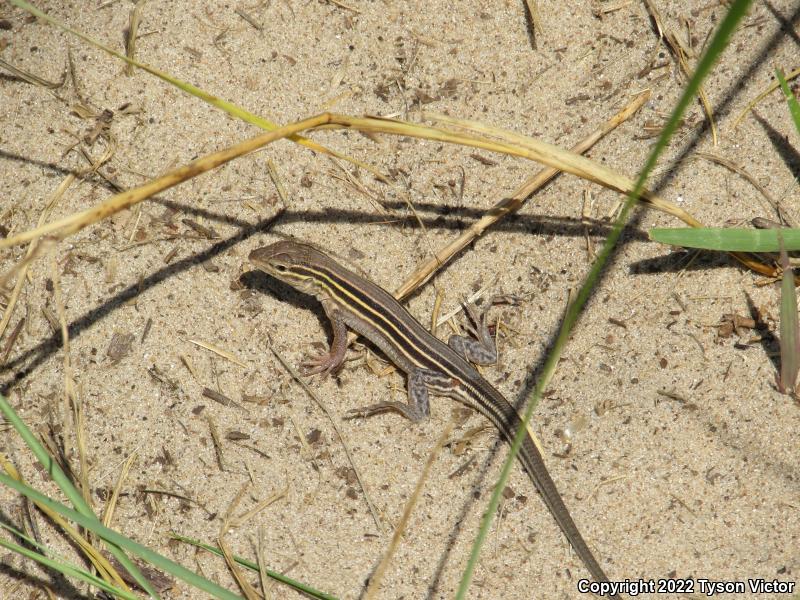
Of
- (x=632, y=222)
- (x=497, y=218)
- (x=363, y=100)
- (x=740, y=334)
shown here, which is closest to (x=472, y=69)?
(x=363, y=100)

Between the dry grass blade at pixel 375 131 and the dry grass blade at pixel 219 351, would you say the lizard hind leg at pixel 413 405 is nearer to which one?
the dry grass blade at pixel 219 351

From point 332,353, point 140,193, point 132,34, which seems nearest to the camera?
point 140,193

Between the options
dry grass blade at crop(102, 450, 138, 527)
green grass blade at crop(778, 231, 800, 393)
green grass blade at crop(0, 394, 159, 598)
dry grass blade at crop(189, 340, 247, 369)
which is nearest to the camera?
green grass blade at crop(0, 394, 159, 598)

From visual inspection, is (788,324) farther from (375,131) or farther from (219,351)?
(219,351)

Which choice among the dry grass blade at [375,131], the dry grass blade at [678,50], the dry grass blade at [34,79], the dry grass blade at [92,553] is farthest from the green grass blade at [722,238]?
the dry grass blade at [34,79]

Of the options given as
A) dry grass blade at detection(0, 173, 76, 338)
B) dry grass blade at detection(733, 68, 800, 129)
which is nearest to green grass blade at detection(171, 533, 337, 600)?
dry grass blade at detection(0, 173, 76, 338)

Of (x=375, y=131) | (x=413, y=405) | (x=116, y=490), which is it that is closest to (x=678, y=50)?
(x=375, y=131)

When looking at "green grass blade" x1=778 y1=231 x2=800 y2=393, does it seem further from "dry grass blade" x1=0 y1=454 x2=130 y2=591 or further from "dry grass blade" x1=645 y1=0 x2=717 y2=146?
"dry grass blade" x1=0 y1=454 x2=130 y2=591
